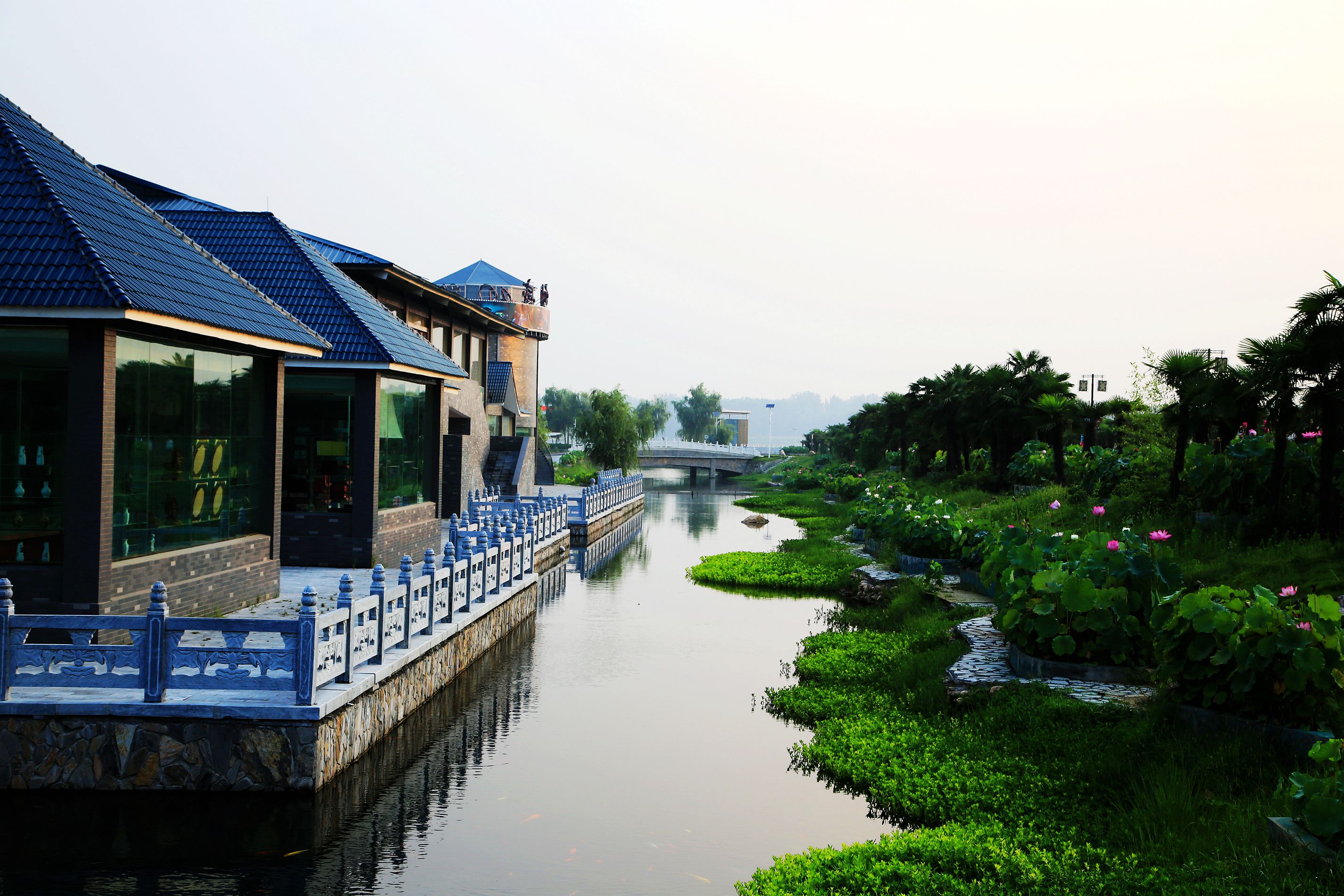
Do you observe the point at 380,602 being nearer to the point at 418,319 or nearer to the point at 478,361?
the point at 418,319

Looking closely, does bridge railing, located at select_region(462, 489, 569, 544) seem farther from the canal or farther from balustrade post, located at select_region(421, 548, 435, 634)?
balustrade post, located at select_region(421, 548, 435, 634)

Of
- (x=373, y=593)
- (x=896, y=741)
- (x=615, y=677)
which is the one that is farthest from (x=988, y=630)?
(x=373, y=593)

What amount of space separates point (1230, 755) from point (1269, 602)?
1380mm

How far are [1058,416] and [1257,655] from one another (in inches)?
806

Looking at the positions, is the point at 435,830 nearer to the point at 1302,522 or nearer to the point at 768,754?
the point at 768,754

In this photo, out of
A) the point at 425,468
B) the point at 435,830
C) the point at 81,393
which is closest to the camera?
the point at 435,830

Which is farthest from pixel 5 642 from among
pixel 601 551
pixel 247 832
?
pixel 601 551

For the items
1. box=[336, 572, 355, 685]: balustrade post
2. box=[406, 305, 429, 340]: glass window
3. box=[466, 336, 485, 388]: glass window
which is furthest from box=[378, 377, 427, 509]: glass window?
box=[466, 336, 485, 388]: glass window

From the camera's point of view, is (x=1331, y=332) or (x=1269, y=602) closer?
(x=1269, y=602)

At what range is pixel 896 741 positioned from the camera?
11.1m

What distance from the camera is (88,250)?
36.4 ft

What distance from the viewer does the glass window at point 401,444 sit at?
65.7 ft

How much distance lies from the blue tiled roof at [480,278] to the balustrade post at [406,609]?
47.5 m

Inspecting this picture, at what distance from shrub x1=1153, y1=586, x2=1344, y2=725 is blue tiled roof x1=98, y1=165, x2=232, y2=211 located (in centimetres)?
1948
